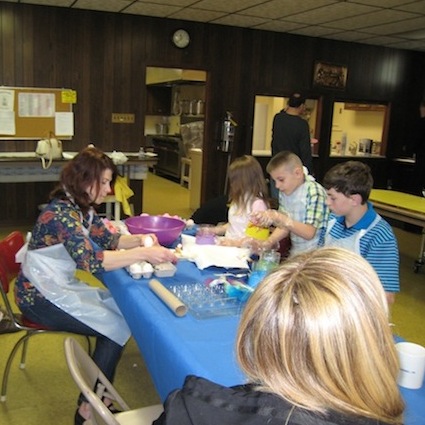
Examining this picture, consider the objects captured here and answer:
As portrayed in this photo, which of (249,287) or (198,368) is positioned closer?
(198,368)

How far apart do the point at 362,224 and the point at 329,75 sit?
516 cm

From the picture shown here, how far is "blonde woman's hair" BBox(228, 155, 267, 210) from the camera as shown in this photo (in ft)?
8.34

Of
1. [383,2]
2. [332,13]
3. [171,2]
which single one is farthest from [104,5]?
[383,2]

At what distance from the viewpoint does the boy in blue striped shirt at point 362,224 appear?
1812 mm

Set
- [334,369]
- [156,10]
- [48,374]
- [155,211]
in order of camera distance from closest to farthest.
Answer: [334,369], [48,374], [156,10], [155,211]

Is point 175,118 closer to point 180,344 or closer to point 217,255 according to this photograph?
point 217,255

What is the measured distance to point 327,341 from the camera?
2.31ft

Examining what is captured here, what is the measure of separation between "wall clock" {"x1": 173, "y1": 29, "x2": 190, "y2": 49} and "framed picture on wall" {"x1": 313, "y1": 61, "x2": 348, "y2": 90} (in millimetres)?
1863

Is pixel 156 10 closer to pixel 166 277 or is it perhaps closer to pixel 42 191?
pixel 42 191

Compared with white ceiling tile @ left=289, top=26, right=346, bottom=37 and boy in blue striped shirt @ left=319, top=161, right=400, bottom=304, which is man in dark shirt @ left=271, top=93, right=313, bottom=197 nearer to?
white ceiling tile @ left=289, top=26, right=346, bottom=37

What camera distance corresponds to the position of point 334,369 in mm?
698

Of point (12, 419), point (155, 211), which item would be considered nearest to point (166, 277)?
point (12, 419)

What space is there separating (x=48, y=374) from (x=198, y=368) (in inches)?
60.8

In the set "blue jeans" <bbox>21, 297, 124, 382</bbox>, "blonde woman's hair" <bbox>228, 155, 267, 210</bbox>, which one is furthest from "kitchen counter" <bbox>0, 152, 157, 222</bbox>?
"blue jeans" <bbox>21, 297, 124, 382</bbox>
